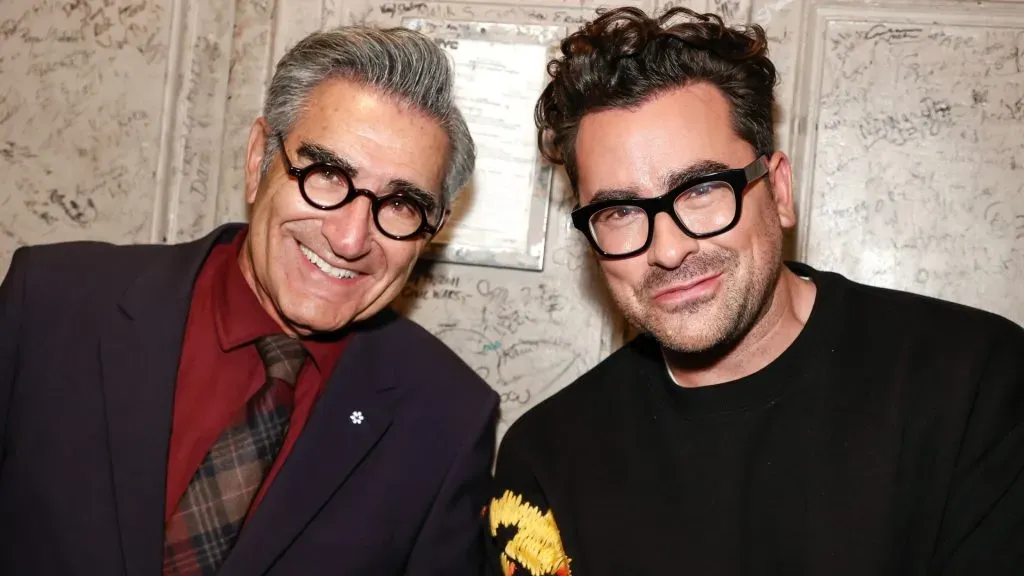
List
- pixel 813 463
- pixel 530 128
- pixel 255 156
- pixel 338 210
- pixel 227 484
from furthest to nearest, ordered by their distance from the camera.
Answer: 1. pixel 530 128
2. pixel 255 156
3. pixel 338 210
4. pixel 227 484
5. pixel 813 463

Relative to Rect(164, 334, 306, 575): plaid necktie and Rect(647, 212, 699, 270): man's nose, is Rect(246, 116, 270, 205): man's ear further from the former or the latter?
Rect(647, 212, 699, 270): man's nose

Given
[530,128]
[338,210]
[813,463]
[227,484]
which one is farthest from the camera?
[530,128]

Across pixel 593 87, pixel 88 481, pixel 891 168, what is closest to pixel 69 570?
pixel 88 481

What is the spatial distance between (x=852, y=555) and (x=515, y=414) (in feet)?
4.14

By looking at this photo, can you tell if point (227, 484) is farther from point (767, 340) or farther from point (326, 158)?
point (767, 340)

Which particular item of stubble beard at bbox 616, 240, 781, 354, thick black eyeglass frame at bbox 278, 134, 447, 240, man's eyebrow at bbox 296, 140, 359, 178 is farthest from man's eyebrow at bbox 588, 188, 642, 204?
man's eyebrow at bbox 296, 140, 359, 178

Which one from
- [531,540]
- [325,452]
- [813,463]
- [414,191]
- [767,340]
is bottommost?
[531,540]

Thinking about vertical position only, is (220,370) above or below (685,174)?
below

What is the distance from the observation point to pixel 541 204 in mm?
2885

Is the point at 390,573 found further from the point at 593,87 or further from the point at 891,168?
the point at 891,168

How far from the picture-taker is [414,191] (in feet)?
7.25

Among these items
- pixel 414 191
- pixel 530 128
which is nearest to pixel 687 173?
pixel 414 191

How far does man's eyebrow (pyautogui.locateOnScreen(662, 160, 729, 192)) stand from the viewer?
6.47ft

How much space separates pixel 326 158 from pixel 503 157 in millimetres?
863
